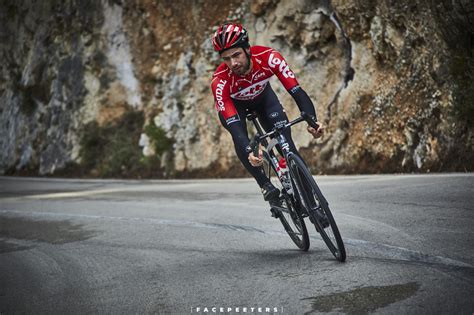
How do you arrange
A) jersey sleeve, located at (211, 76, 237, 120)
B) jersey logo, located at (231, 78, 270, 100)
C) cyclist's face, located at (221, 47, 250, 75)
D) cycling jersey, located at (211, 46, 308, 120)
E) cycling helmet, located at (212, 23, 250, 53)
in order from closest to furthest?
cycling helmet, located at (212, 23, 250, 53) < cyclist's face, located at (221, 47, 250, 75) < cycling jersey, located at (211, 46, 308, 120) < jersey sleeve, located at (211, 76, 237, 120) < jersey logo, located at (231, 78, 270, 100)

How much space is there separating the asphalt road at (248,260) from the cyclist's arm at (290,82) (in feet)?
4.68

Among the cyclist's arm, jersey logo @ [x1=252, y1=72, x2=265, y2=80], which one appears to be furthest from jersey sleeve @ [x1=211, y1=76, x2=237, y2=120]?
the cyclist's arm

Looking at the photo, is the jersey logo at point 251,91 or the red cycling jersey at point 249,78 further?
the jersey logo at point 251,91

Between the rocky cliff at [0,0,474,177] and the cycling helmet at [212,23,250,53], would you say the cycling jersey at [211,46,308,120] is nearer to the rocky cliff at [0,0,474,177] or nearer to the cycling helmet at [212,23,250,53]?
the cycling helmet at [212,23,250,53]

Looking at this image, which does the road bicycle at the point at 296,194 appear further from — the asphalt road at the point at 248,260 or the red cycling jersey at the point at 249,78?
the red cycling jersey at the point at 249,78

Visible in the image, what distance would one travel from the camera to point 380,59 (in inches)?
601

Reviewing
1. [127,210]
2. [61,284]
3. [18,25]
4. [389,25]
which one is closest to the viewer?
[61,284]

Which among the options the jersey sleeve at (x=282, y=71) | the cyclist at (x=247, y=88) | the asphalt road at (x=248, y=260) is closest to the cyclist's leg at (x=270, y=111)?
the cyclist at (x=247, y=88)

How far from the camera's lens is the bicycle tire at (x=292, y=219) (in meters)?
5.68

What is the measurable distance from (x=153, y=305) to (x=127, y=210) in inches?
256

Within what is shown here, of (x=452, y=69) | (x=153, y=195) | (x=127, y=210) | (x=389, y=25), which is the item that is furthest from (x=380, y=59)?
(x=127, y=210)

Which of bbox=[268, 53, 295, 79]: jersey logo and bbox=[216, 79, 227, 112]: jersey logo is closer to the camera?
bbox=[268, 53, 295, 79]: jersey logo

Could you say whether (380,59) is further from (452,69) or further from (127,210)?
(127,210)

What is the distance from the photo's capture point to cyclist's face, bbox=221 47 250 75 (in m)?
5.72
